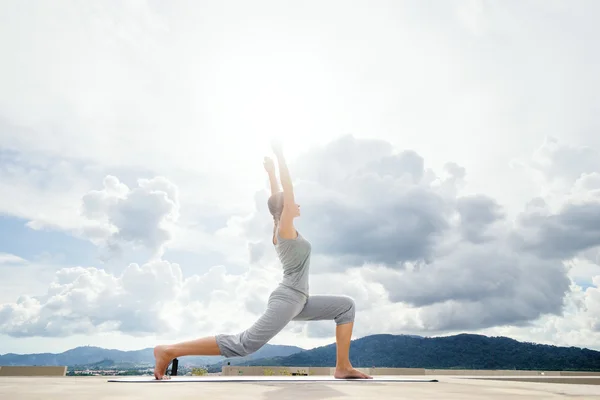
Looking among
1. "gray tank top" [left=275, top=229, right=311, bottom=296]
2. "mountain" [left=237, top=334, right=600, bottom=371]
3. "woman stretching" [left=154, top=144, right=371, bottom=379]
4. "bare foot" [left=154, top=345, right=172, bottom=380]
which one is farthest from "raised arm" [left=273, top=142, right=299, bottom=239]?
"mountain" [left=237, top=334, right=600, bottom=371]

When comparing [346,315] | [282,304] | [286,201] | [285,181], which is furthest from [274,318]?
[285,181]

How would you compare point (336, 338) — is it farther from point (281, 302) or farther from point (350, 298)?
point (281, 302)

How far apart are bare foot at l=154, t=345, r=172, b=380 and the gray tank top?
4.80ft

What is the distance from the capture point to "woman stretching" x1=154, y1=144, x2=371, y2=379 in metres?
5.55

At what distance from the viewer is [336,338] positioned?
20.7 ft

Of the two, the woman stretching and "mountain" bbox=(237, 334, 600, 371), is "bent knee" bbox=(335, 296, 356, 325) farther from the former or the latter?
"mountain" bbox=(237, 334, 600, 371)

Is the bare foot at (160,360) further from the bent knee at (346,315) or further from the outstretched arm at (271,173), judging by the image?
the outstretched arm at (271,173)

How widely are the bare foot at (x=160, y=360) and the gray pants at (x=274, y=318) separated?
585mm

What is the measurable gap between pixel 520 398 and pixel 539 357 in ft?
470

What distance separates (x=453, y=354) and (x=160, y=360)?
169182 millimetres

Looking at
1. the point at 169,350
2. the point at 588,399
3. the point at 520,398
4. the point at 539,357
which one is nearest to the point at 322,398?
the point at 520,398

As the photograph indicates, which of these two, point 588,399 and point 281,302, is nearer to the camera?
point 588,399

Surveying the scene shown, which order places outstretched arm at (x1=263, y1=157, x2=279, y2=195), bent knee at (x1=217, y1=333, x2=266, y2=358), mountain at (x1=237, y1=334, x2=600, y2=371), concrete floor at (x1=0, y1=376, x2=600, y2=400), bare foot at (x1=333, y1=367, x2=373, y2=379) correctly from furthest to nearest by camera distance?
mountain at (x1=237, y1=334, x2=600, y2=371)
outstretched arm at (x1=263, y1=157, x2=279, y2=195)
bare foot at (x1=333, y1=367, x2=373, y2=379)
bent knee at (x1=217, y1=333, x2=266, y2=358)
concrete floor at (x1=0, y1=376, x2=600, y2=400)

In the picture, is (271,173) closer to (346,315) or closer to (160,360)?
(346,315)
